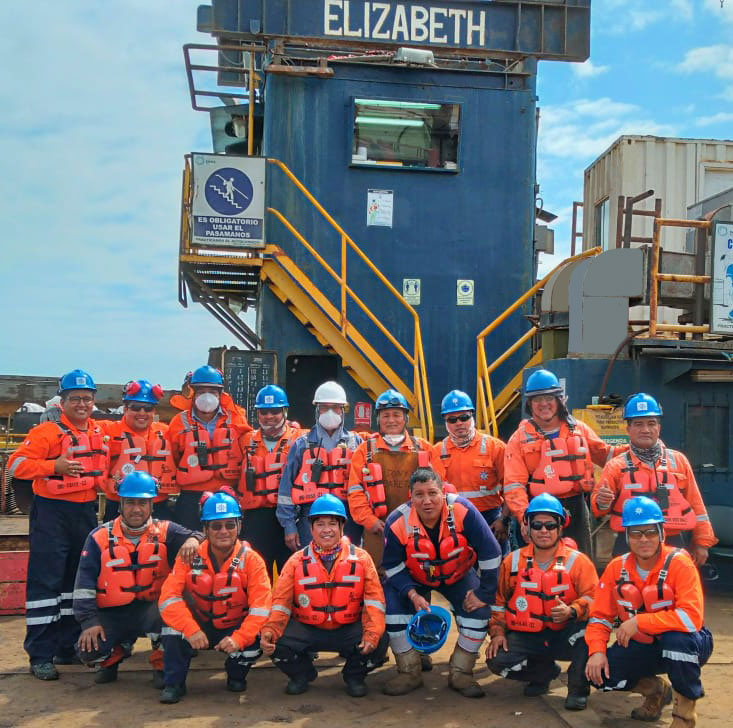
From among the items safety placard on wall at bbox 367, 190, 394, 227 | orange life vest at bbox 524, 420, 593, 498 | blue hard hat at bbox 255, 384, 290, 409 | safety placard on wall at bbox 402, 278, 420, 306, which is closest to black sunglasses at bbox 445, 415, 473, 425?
orange life vest at bbox 524, 420, 593, 498

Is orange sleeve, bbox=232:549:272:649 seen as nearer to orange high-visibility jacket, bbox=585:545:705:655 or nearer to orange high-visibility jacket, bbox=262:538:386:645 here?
orange high-visibility jacket, bbox=262:538:386:645

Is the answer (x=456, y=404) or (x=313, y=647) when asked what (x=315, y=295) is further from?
(x=313, y=647)

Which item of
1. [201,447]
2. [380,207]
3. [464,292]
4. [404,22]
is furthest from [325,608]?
[404,22]

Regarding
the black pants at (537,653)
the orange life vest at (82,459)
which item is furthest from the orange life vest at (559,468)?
the orange life vest at (82,459)

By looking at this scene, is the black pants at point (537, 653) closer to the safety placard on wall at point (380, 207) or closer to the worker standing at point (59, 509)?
the worker standing at point (59, 509)

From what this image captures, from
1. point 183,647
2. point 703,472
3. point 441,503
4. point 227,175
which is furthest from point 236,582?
point 227,175

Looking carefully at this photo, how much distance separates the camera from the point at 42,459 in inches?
245

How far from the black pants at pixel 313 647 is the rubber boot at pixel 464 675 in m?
0.52

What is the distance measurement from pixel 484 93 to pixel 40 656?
10207 mm

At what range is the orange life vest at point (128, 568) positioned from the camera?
5773 millimetres

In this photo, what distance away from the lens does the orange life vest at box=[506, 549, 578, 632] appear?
18.0 feet

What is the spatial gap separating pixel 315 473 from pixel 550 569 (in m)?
1.94

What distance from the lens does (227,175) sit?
461 inches

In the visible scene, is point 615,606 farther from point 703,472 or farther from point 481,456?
point 703,472
